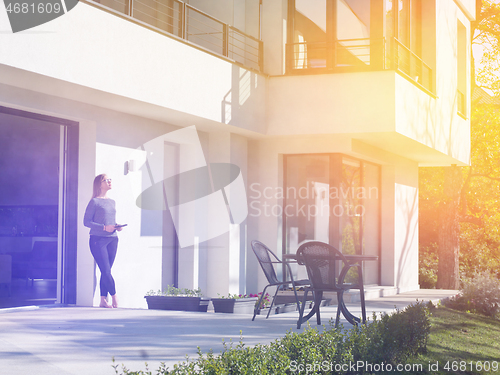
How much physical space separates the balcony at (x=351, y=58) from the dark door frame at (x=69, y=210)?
14.9 ft

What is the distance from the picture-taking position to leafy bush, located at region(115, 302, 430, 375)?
153 inches

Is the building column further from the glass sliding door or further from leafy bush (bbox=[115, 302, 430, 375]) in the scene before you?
leafy bush (bbox=[115, 302, 430, 375])

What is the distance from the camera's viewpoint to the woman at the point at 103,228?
806 centimetres

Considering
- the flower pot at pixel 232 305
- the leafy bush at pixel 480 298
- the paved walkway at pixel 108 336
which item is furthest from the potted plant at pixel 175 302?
the leafy bush at pixel 480 298

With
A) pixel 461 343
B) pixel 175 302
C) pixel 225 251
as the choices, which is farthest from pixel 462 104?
pixel 175 302

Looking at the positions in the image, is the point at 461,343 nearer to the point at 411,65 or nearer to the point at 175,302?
the point at 175,302

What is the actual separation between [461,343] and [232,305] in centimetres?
327

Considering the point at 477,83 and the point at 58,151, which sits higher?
the point at 477,83

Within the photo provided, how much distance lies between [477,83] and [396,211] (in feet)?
33.8

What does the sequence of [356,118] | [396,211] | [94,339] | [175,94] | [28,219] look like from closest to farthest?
[94,339]
[175,94]
[28,219]
[356,118]
[396,211]

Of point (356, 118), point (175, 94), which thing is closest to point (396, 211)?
point (356, 118)

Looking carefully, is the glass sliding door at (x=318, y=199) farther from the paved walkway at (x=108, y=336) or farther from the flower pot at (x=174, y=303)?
the paved walkway at (x=108, y=336)

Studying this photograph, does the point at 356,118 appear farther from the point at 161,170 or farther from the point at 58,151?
the point at 58,151

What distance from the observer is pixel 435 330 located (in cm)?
828
